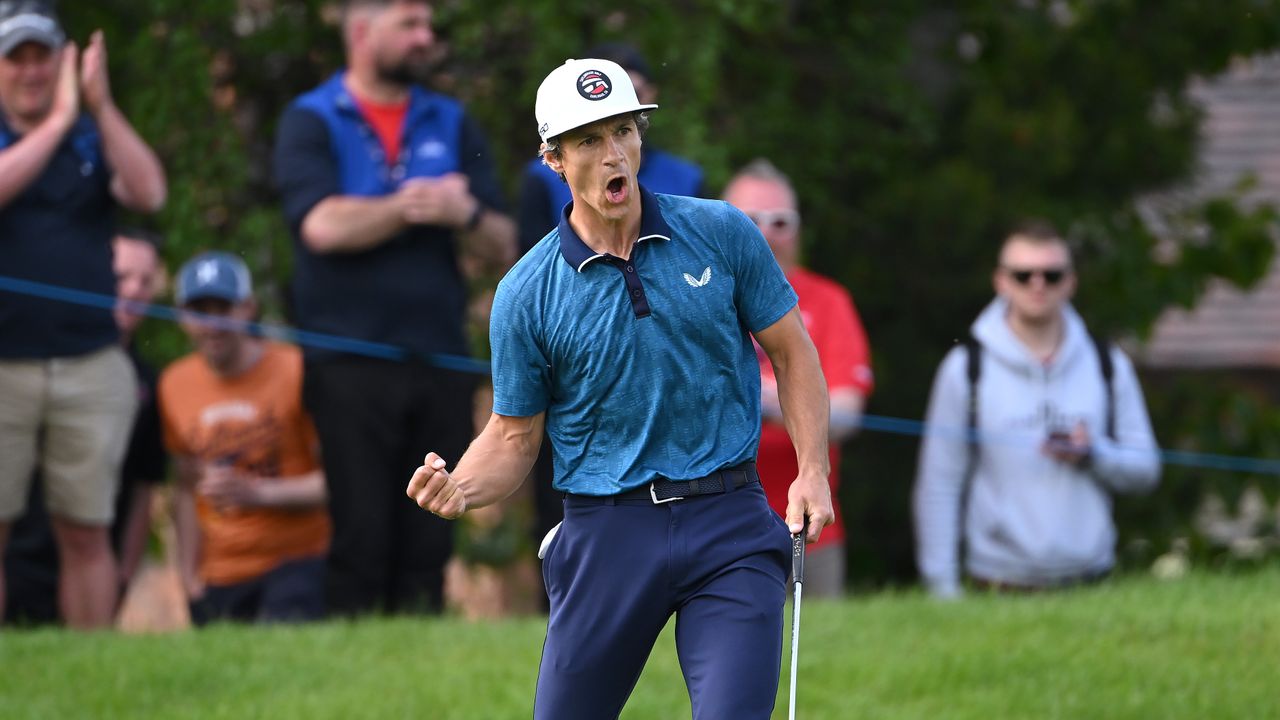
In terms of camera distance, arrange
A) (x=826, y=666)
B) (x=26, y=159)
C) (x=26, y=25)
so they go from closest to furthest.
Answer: (x=826, y=666), (x=26, y=159), (x=26, y=25)

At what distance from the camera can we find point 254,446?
30.3 feet

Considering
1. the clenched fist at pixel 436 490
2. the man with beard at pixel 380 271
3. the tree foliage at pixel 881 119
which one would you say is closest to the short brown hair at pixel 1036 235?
the tree foliage at pixel 881 119

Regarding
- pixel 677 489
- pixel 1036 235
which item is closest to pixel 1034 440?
pixel 1036 235

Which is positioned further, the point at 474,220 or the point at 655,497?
the point at 474,220

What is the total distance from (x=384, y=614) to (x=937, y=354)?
4731 millimetres

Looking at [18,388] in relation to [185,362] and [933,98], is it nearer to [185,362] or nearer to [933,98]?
[185,362]

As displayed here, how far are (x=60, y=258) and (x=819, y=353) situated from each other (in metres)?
3.34

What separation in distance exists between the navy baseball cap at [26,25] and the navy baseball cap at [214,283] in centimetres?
143

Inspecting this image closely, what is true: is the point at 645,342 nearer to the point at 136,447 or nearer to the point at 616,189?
the point at 616,189

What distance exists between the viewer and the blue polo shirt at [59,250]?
812 cm

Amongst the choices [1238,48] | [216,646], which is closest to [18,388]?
[216,646]

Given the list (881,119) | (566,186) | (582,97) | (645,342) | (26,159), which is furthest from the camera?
(881,119)

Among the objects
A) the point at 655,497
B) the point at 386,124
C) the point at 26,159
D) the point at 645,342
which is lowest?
the point at 655,497

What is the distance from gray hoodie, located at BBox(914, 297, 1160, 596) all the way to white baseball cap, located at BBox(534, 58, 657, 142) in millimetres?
4383
